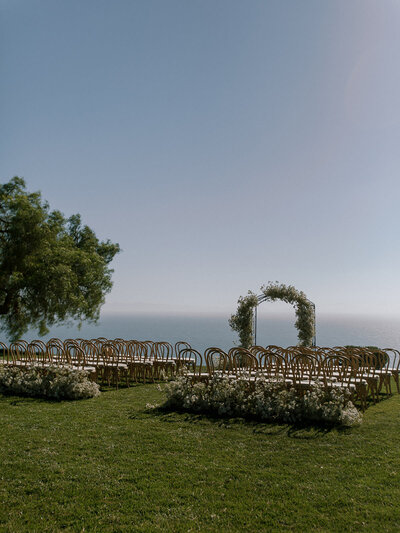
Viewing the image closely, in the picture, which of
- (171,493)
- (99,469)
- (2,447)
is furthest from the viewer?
(2,447)

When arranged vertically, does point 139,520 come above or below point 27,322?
below

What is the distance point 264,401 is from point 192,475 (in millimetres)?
2798

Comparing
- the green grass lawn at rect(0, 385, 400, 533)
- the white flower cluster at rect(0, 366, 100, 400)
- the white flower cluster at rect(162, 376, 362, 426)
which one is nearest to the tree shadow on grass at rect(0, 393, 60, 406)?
the white flower cluster at rect(0, 366, 100, 400)

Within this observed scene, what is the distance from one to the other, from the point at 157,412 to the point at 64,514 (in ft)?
11.5

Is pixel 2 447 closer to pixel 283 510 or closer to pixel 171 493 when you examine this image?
pixel 171 493

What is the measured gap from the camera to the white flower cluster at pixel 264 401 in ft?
19.5

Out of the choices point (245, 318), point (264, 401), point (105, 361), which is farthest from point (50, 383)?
point (245, 318)

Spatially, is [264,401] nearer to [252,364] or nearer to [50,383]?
[252,364]

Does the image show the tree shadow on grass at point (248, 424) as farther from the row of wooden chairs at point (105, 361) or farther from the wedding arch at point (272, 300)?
the wedding arch at point (272, 300)

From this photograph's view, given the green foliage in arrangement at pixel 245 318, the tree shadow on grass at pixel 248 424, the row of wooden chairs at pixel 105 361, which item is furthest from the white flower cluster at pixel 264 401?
the green foliage in arrangement at pixel 245 318

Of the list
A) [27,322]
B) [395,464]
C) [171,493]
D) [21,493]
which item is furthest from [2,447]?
[27,322]

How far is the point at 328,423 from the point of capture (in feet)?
19.2

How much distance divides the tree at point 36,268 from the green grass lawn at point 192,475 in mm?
12762

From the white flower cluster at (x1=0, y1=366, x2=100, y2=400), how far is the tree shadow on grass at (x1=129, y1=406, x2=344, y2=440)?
1.82 m
